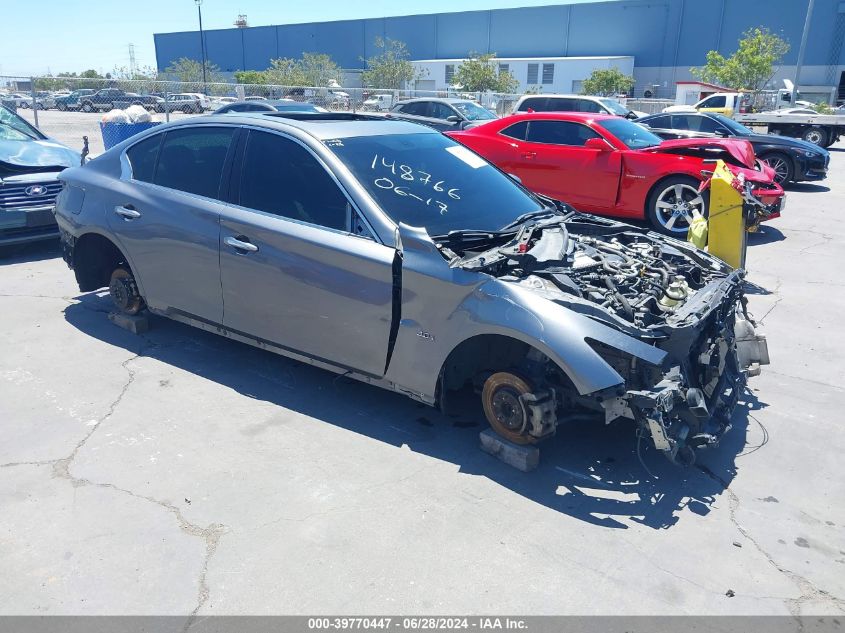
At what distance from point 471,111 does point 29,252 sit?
1218 centimetres

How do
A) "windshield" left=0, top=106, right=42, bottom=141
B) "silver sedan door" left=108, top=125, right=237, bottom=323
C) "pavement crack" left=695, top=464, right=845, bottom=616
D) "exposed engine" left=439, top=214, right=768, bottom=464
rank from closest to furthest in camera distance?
"pavement crack" left=695, top=464, right=845, bottom=616 → "exposed engine" left=439, top=214, right=768, bottom=464 → "silver sedan door" left=108, top=125, right=237, bottom=323 → "windshield" left=0, top=106, right=42, bottom=141

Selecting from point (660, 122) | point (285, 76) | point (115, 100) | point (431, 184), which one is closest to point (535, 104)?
point (660, 122)

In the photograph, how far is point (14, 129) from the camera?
29.5 ft

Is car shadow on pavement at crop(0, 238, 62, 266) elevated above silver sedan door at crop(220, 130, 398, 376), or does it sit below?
below

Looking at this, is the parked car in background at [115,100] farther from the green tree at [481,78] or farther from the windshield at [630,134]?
the green tree at [481,78]

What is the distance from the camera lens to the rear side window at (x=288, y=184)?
14.0 ft

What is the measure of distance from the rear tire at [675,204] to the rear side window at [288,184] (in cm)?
654

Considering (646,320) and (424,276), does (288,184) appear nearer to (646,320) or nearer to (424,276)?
(424,276)

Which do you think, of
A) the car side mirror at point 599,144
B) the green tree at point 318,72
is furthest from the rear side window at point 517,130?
the green tree at point 318,72

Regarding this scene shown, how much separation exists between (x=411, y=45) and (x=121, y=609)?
73799 mm

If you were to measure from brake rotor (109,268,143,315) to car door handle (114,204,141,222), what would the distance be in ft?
1.82

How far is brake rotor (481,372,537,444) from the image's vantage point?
12.2 feet

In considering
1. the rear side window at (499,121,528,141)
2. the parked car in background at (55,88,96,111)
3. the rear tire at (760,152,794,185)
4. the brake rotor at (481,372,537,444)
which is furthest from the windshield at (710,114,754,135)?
the parked car in background at (55,88,96,111)

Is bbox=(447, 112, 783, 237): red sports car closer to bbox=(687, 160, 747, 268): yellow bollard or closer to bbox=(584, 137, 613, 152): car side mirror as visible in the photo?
bbox=(584, 137, 613, 152): car side mirror
